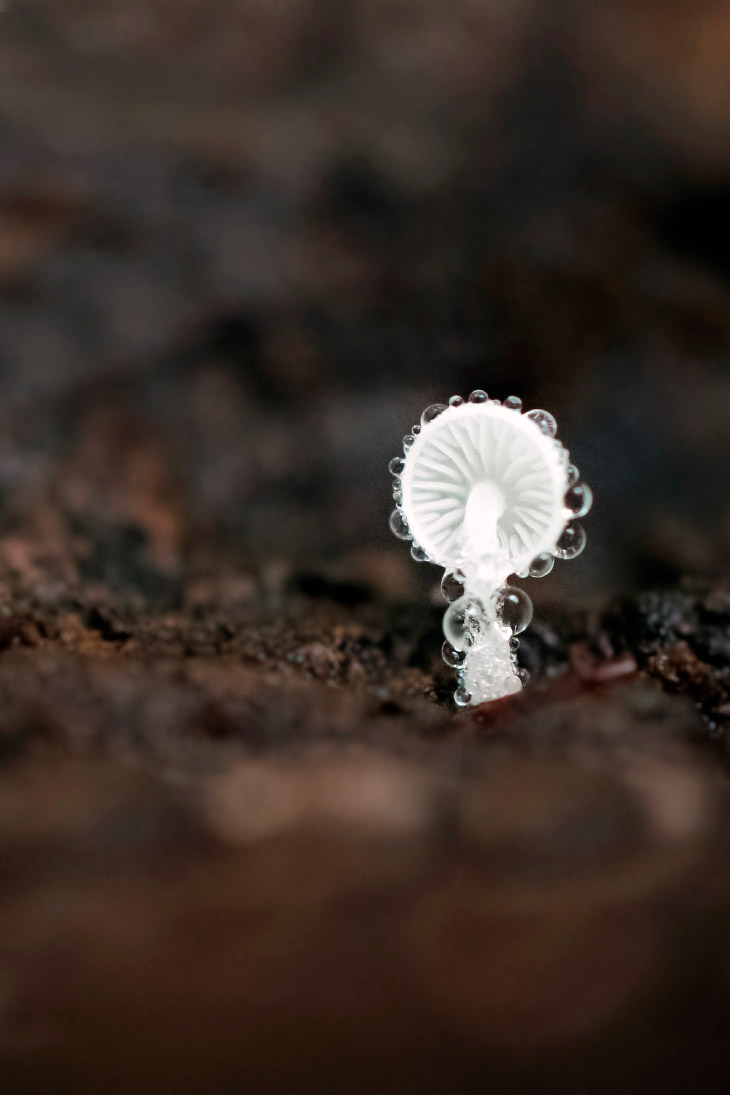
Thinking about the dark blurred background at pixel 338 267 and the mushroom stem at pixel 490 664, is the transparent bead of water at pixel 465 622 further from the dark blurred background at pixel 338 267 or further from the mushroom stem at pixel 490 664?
the dark blurred background at pixel 338 267

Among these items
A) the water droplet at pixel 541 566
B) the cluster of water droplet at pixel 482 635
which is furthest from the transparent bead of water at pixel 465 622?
the water droplet at pixel 541 566

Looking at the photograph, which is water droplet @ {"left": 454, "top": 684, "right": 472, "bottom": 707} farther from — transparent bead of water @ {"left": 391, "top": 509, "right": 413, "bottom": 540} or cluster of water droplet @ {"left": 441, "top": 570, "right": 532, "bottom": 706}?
transparent bead of water @ {"left": 391, "top": 509, "right": 413, "bottom": 540}

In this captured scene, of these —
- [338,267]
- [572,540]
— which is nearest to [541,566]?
[572,540]

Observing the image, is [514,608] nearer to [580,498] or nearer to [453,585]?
[453,585]

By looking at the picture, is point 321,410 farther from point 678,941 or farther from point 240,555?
point 678,941

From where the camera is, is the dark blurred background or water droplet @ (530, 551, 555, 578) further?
water droplet @ (530, 551, 555, 578)

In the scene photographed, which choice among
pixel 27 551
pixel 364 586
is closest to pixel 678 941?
pixel 364 586

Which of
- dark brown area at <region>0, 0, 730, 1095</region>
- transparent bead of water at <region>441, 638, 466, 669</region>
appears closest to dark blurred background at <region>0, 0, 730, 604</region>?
dark brown area at <region>0, 0, 730, 1095</region>
